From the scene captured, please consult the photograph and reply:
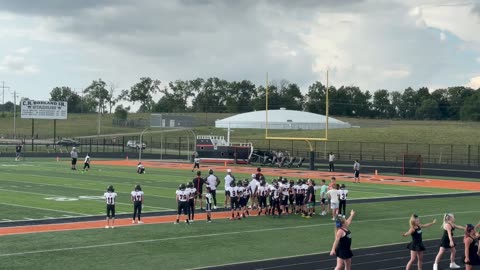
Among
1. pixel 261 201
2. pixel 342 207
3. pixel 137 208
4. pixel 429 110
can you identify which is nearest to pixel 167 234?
pixel 137 208

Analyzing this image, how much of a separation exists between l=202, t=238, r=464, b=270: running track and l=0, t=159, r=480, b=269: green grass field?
0.72 metres

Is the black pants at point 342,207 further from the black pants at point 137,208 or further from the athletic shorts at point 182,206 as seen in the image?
the black pants at point 137,208

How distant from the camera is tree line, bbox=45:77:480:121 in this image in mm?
142375

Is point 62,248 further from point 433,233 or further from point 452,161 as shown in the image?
point 452,161

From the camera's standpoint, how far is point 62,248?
1842 cm

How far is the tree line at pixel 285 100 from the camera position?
467 ft

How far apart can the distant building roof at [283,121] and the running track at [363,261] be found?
87.6 metres

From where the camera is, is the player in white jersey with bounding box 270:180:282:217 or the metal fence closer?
the player in white jersey with bounding box 270:180:282:217

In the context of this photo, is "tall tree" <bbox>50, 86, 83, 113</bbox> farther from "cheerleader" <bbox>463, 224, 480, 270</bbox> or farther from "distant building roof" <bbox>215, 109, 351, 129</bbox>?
"cheerleader" <bbox>463, 224, 480, 270</bbox>

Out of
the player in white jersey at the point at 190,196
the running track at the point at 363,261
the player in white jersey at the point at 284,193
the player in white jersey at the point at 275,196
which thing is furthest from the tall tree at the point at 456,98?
the running track at the point at 363,261

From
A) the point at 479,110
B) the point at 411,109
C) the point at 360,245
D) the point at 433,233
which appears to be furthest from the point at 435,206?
the point at 411,109

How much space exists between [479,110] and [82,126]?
71997 mm

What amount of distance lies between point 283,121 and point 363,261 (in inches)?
3619

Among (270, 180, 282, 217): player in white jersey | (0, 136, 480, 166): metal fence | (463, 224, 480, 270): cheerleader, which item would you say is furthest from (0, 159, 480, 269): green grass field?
(0, 136, 480, 166): metal fence
